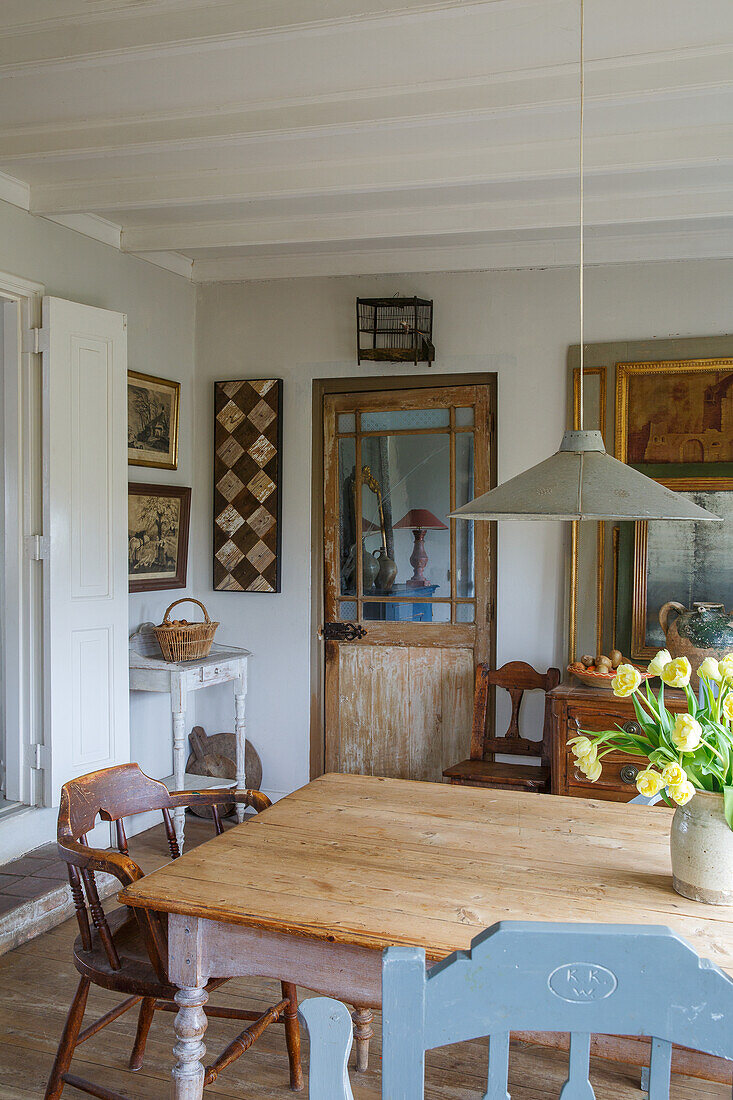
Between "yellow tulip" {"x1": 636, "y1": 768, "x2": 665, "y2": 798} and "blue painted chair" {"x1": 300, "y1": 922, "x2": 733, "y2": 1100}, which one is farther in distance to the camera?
"yellow tulip" {"x1": 636, "y1": 768, "x2": 665, "y2": 798}

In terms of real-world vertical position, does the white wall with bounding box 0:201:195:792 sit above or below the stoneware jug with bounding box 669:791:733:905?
above

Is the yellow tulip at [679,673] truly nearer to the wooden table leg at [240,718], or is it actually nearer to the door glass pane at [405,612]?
the door glass pane at [405,612]

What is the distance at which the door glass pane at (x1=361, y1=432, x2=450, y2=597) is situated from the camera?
4.80 metres

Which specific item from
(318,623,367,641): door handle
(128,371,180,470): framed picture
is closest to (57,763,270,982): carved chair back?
(318,623,367,641): door handle

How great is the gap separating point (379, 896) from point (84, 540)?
2.67 metres

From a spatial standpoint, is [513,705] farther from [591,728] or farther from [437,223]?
[437,223]

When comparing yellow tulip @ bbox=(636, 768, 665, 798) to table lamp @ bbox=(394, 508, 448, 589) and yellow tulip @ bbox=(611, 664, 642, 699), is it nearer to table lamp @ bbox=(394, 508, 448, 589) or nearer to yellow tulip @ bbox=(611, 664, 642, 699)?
yellow tulip @ bbox=(611, 664, 642, 699)

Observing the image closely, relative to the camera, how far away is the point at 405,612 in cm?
487

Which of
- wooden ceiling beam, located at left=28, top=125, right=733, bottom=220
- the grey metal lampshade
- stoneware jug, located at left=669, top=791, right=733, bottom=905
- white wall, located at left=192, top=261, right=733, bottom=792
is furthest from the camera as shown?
white wall, located at left=192, top=261, right=733, bottom=792

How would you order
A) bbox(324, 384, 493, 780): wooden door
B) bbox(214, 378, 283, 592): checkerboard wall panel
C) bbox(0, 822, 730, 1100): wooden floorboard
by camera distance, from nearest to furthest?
bbox(0, 822, 730, 1100): wooden floorboard < bbox(324, 384, 493, 780): wooden door < bbox(214, 378, 283, 592): checkerboard wall panel

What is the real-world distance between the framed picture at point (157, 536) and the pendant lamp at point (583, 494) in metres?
3.08

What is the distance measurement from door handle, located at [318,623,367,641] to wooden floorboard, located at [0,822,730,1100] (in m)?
2.08

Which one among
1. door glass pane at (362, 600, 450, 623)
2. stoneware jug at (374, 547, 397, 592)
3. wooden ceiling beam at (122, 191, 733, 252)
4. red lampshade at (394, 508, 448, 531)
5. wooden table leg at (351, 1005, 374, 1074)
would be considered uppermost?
wooden ceiling beam at (122, 191, 733, 252)

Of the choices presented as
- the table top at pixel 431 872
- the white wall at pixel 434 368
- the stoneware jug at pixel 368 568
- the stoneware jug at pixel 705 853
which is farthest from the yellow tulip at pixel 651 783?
the stoneware jug at pixel 368 568
